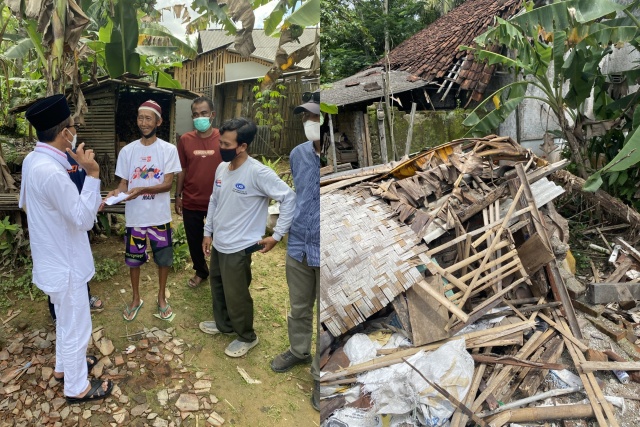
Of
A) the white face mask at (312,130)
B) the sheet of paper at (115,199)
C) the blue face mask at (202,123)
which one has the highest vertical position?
the blue face mask at (202,123)


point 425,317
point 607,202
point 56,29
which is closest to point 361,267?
point 425,317

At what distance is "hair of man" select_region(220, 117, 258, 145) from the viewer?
5.32 ft

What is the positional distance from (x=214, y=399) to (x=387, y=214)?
88.5 inches

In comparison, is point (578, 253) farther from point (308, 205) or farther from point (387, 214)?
point (308, 205)

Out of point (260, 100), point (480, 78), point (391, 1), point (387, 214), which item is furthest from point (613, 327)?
point (391, 1)

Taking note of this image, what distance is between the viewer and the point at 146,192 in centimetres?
175

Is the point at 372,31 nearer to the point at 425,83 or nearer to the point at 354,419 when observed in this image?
the point at 425,83

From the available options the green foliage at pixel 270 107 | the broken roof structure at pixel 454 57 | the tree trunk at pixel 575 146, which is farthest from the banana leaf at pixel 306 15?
the broken roof structure at pixel 454 57

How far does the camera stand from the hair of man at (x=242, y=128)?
162cm

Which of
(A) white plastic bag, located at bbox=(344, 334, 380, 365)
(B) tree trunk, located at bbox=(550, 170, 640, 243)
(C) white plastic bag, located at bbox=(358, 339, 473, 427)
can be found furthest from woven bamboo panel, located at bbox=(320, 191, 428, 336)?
(B) tree trunk, located at bbox=(550, 170, 640, 243)

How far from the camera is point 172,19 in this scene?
158 cm

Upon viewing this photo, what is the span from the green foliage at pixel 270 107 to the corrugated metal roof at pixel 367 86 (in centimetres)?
529

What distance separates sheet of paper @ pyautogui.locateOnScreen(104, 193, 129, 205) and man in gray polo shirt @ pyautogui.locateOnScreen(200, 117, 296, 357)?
338 millimetres

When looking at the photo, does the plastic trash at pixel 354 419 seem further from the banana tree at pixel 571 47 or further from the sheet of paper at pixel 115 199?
the banana tree at pixel 571 47
